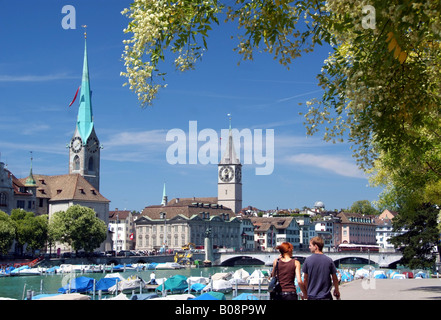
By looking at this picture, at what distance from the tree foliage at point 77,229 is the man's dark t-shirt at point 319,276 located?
85931mm

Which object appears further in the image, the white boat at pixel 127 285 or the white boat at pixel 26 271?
the white boat at pixel 26 271

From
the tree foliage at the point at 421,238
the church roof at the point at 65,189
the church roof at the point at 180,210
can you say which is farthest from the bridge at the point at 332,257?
the church roof at the point at 65,189

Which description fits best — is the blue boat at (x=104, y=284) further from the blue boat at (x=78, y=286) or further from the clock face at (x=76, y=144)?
the clock face at (x=76, y=144)

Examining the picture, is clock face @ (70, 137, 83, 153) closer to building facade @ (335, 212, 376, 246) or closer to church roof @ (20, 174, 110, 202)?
church roof @ (20, 174, 110, 202)

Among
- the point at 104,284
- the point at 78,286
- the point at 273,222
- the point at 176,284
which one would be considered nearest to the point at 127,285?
the point at 104,284

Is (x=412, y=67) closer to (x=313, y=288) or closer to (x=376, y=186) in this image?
(x=313, y=288)

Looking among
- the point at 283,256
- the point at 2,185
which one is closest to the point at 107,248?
the point at 2,185

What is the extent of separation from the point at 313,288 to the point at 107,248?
115541 mm

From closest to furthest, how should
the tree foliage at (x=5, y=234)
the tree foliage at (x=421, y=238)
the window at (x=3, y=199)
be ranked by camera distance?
the tree foliage at (x=421, y=238) < the tree foliage at (x=5, y=234) < the window at (x=3, y=199)

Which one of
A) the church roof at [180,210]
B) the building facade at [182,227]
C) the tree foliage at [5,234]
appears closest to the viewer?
the tree foliage at [5,234]

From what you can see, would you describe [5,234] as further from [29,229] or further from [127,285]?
[127,285]

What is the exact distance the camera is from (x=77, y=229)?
9319 centimetres

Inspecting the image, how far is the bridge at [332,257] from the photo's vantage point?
9612 cm

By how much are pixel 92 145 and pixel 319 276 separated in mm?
141614
